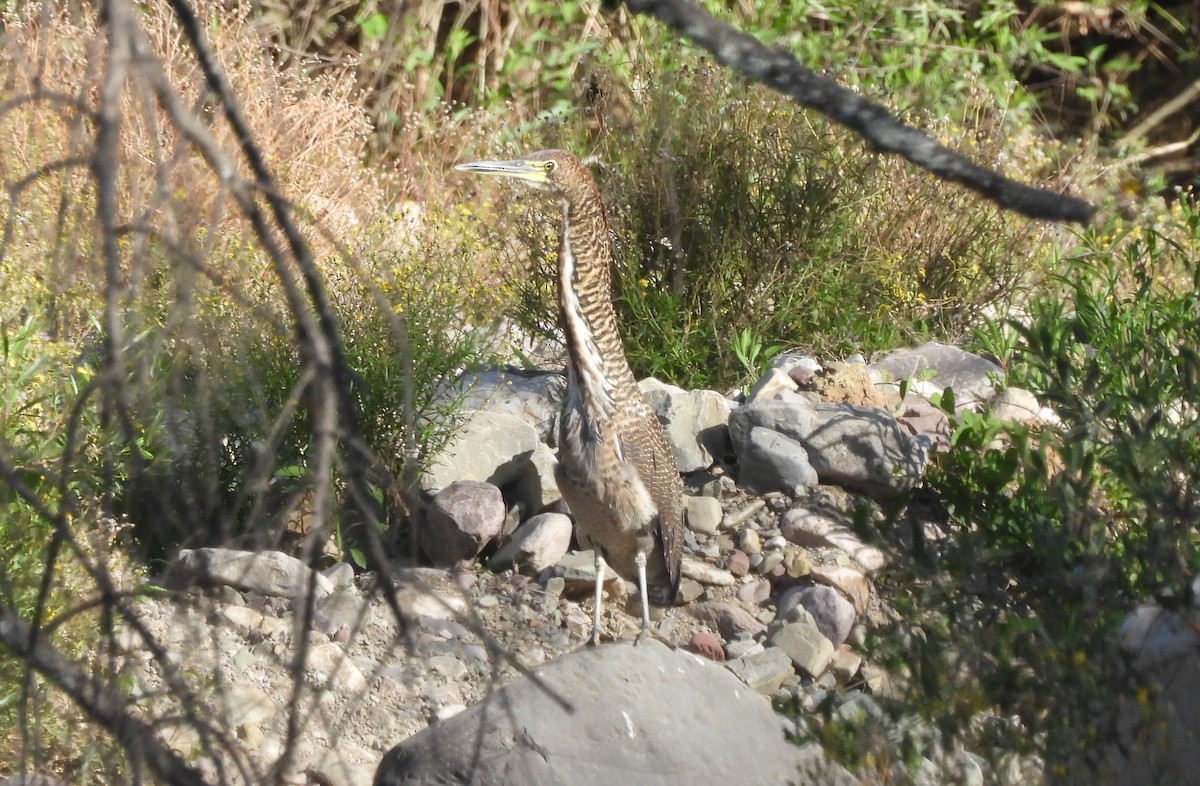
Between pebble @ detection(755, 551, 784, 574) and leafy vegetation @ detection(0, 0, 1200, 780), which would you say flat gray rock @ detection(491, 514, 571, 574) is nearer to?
leafy vegetation @ detection(0, 0, 1200, 780)

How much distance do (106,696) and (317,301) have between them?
828 millimetres

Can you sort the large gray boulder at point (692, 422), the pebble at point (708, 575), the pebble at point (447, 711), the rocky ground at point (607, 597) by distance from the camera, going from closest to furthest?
the rocky ground at point (607, 597) < the pebble at point (447, 711) < the pebble at point (708, 575) < the large gray boulder at point (692, 422)

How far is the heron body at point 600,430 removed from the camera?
185 inches

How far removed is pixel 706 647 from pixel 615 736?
1.39m

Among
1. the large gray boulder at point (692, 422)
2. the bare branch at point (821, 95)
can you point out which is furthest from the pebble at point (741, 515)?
the bare branch at point (821, 95)

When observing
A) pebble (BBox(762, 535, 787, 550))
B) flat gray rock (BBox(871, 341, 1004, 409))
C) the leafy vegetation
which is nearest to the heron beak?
the leafy vegetation

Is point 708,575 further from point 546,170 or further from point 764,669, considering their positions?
point 546,170

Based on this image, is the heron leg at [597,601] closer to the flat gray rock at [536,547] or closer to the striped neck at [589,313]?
the flat gray rock at [536,547]

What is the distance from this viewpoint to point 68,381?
16.1 ft

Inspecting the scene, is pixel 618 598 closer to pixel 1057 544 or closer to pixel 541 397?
pixel 541 397

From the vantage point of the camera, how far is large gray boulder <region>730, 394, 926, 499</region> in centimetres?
532

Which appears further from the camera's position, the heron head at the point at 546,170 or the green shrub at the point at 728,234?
→ the green shrub at the point at 728,234

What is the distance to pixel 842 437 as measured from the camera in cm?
543

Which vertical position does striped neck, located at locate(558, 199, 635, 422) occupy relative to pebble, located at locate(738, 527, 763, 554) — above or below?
above
